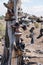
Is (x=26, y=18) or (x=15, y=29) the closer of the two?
(x=15, y=29)

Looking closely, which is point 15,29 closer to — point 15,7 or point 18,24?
point 18,24

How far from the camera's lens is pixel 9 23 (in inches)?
166

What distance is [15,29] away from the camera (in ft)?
13.4

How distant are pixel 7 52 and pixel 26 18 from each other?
0.73 metres

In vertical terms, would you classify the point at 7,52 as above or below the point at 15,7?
below

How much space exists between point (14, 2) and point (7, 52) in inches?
38.5

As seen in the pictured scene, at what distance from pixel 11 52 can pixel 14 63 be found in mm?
215

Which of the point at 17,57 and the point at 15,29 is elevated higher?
the point at 15,29

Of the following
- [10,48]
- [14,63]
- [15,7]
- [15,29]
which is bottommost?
[14,63]

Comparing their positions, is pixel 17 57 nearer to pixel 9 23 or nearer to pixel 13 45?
pixel 13 45

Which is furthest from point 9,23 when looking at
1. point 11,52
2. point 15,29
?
point 11,52

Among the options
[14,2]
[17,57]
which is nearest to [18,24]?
[14,2]

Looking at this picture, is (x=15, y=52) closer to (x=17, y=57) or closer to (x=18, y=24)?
(x=17, y=57)

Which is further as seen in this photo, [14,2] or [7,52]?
[7,52]
